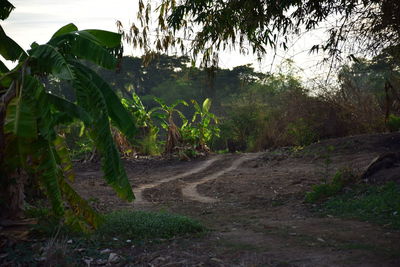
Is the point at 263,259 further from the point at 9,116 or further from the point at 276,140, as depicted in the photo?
the point at 276,140

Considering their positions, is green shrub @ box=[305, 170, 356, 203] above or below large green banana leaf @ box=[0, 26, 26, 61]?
below

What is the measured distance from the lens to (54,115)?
7.13m

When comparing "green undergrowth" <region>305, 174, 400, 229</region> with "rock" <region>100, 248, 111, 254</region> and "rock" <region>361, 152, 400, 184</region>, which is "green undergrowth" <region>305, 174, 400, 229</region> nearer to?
"rock" <region>361, 152, 400, 184</region>

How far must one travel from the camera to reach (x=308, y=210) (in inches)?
346

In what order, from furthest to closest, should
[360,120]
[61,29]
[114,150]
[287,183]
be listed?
[360,120], [287,183], [61,29], [114,150]

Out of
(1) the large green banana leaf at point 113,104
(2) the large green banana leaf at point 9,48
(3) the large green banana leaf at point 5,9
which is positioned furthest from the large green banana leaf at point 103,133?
(3) the large green banana leaf at point 5,9

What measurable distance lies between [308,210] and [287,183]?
278 centimetres

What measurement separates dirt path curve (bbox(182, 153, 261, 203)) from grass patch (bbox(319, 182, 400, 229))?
2.77 metres

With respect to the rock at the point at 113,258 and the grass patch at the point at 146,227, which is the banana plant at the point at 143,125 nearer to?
the grass patch at the point at 146,227

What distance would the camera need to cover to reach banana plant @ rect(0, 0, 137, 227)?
6.15 metres

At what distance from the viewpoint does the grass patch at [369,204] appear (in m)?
7.63

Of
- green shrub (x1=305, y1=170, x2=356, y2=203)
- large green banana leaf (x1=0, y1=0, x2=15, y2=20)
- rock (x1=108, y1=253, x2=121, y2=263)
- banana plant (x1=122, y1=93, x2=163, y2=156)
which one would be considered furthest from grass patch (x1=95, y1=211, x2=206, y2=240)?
banana plant (x1=122, y1=93, x2=163, y2=156)

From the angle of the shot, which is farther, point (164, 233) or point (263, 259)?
point (164, 233)

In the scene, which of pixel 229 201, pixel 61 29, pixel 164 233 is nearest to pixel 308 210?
pixel 229 201
